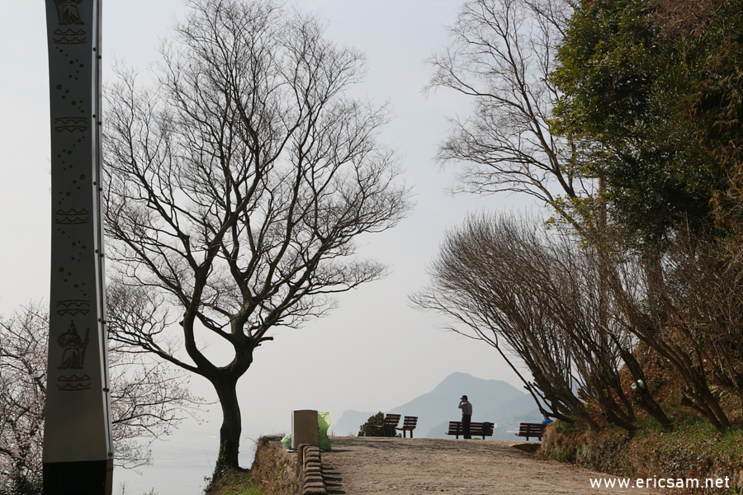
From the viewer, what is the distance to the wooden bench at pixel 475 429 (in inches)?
843

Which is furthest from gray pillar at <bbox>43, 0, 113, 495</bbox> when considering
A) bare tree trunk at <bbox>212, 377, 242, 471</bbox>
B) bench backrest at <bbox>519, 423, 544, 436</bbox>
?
bench backrest at <bbox>519, 423, 544, 436</bbox>

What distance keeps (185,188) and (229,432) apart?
23.6 ft

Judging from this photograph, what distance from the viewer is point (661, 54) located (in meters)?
10.7

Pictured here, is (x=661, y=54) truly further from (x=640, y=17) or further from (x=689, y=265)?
(x=689, y=265)

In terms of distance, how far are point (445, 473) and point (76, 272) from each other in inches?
282

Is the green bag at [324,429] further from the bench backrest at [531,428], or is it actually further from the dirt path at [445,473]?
the bench backrest at [531,428]

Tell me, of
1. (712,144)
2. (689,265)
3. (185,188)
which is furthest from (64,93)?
(185,188)

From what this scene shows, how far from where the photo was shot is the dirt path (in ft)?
26.1

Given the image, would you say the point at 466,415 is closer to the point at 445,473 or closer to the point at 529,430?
the point at 529,430

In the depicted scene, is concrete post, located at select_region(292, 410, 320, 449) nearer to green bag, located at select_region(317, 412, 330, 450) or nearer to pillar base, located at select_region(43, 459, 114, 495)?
green bag, located at select_region(317, 412, 330, 450)

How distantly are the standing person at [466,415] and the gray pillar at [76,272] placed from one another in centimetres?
1772

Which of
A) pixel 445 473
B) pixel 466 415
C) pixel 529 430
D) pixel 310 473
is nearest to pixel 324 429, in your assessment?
pixel 445 473

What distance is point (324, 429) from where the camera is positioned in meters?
12.7

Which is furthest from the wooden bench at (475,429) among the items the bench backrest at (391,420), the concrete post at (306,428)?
the concrete post at (306,428)
